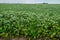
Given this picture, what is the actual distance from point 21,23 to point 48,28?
0.53m

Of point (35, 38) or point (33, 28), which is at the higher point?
point (33, 28)

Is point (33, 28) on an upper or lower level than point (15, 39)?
upper

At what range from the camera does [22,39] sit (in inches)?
112

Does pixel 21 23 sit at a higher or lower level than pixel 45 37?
higher

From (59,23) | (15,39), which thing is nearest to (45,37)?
(59,23)

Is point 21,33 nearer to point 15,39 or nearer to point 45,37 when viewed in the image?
point 15,39

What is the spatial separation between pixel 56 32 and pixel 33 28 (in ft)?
1.43

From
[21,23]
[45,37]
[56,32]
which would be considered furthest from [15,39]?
[56,32]

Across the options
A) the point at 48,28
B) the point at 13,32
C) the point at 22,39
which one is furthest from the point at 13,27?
the point at 48,28

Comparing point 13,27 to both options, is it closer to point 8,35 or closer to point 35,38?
point 8,35

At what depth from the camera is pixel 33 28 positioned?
2.78 metres

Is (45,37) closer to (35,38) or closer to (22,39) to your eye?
(35,38)

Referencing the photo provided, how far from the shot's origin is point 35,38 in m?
2.80

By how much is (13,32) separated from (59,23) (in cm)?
91
